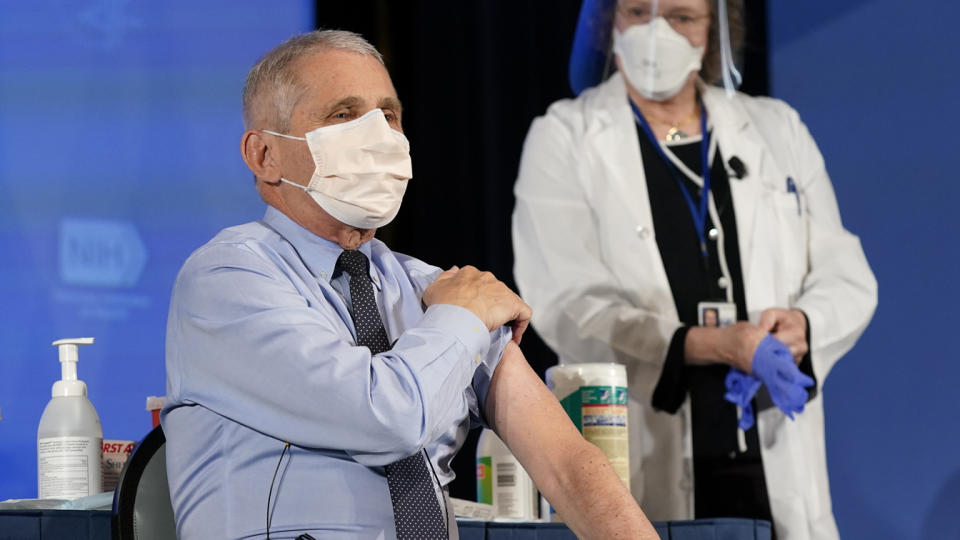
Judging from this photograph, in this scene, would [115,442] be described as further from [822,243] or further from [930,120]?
[930,120]

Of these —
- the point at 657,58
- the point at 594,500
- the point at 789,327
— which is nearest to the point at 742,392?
the point at 789,327

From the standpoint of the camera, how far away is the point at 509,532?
5.15 feet

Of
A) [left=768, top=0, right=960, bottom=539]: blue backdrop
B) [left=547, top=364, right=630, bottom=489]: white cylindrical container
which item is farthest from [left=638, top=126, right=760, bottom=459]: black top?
[left=547, top=364, right=630, bottom=489]: white cylindrical container

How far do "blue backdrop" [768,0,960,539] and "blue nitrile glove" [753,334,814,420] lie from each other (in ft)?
1.79

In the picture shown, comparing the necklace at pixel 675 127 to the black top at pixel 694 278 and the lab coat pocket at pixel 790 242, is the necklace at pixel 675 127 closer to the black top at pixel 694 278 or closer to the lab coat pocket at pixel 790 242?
the black top at pixel 694 278

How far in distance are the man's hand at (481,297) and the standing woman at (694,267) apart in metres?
1.30

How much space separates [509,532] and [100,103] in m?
1.31

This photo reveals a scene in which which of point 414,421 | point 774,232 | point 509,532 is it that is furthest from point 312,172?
point 774,232

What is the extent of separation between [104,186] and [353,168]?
997 mm

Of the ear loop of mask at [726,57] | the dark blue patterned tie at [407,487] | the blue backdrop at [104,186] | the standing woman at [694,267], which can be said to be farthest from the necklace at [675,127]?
the dark blue patterned tie at [407,487]

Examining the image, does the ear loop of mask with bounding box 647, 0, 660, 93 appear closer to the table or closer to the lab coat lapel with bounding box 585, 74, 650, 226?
the lab coat lapel with bounding box 585, 74, 650, 226

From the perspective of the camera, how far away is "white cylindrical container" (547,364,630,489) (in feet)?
5.96

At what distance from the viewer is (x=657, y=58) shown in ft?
9.37

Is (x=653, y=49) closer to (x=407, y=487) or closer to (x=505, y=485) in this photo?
(x=505, y=485)
